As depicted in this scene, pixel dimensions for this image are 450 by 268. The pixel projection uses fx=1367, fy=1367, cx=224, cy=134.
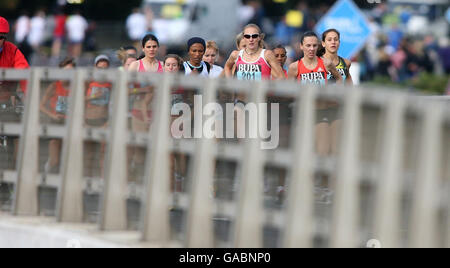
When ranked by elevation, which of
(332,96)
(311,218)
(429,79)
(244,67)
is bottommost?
(311,218)

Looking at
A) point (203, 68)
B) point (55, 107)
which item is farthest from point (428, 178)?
point (203, 68)

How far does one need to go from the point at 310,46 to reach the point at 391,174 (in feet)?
20.3

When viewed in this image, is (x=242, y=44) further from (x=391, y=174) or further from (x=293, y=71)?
(x=391, y=174)

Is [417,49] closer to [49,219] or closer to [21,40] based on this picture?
[21,40]

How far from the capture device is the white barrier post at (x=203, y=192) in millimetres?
8234

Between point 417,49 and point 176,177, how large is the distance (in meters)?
31.5

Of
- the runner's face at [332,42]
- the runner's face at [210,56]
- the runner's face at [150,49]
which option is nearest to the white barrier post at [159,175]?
the runner's face at [150,49]

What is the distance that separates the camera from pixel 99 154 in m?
9.34

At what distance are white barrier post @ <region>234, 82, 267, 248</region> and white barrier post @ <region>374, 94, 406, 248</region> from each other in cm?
116

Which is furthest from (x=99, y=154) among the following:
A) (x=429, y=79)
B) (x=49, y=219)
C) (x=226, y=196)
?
(x=429, y=79)

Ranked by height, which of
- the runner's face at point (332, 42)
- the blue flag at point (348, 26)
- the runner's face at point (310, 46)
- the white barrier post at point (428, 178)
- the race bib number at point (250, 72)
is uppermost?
the blue flag at point (348, 26)

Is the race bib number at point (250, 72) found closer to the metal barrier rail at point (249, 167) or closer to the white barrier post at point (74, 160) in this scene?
the metal barrier rail at point (249, 167)

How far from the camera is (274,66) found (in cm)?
1280

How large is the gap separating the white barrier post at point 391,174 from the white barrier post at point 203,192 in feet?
5.53
